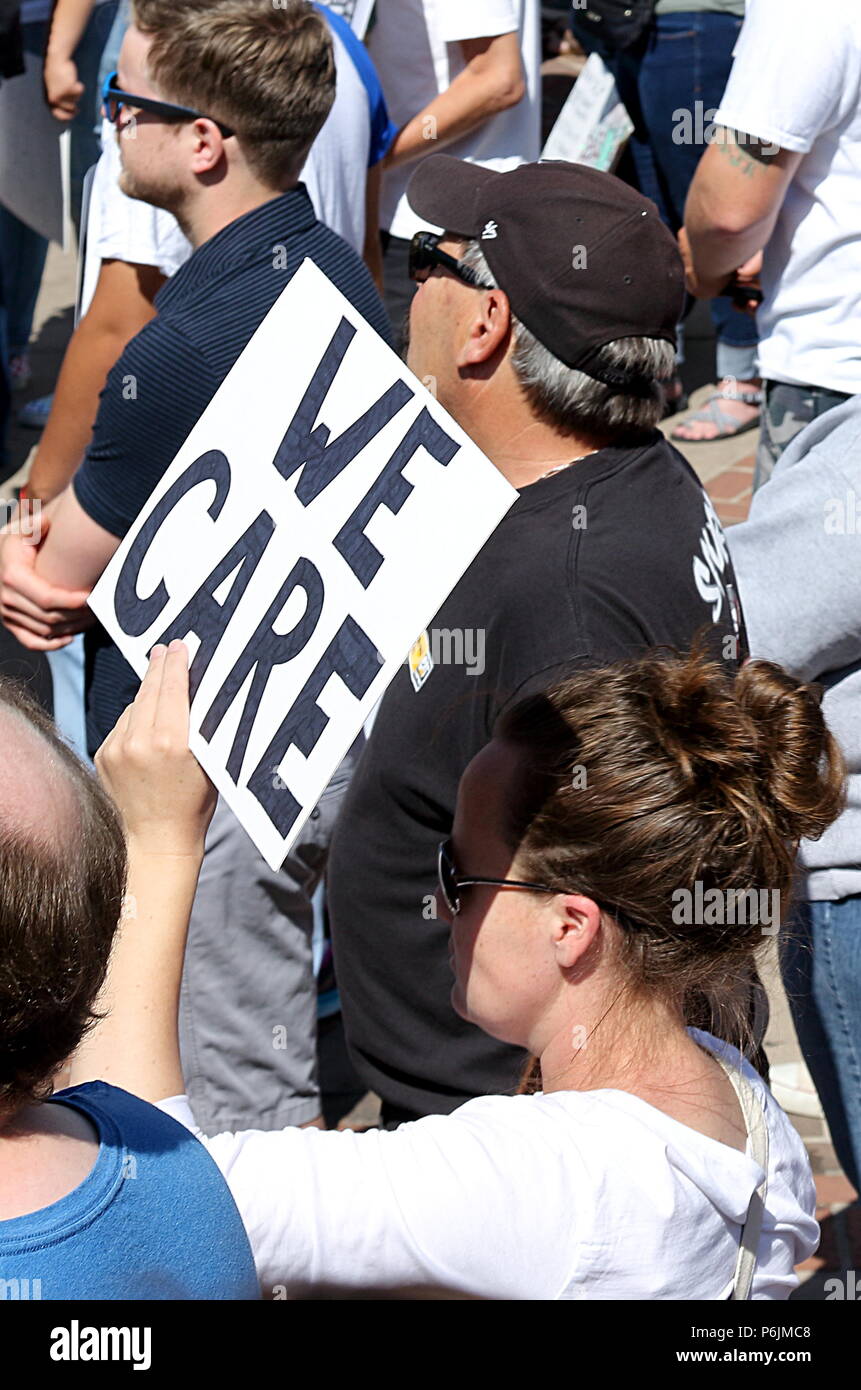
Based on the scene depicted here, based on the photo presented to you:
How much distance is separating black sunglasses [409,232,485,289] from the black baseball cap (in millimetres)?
33

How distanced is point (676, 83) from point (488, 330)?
4123 millimetres

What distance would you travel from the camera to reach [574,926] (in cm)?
161

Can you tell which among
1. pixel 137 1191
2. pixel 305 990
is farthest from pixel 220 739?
pixel 305 990

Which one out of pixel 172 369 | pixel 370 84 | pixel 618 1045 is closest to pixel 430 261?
pixel 172 369

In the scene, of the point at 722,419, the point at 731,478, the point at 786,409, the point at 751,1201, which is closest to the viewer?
the point at 751,1201

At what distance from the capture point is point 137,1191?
3.76 ft

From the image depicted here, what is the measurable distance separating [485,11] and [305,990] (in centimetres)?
270

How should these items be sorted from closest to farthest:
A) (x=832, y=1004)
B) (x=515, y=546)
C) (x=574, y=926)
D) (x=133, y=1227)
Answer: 1. (x=133, y=1227)
2. (x=574, y=926)
3. (x=515, y=546)
4. (x=832, y=1004)

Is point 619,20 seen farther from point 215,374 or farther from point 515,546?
point 515,546

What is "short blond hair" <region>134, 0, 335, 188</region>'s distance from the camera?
2.61 m

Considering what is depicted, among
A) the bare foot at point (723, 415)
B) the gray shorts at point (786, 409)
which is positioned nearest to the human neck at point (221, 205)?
the gray shorts at point (786, 409)

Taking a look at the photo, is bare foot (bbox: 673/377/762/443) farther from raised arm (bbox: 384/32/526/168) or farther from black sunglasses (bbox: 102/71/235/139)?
black sunglasses (bbox: 102/71/235/139)

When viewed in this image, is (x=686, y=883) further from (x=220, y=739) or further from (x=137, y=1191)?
(x=137, y=1191)

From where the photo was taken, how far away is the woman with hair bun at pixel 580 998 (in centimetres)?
138
